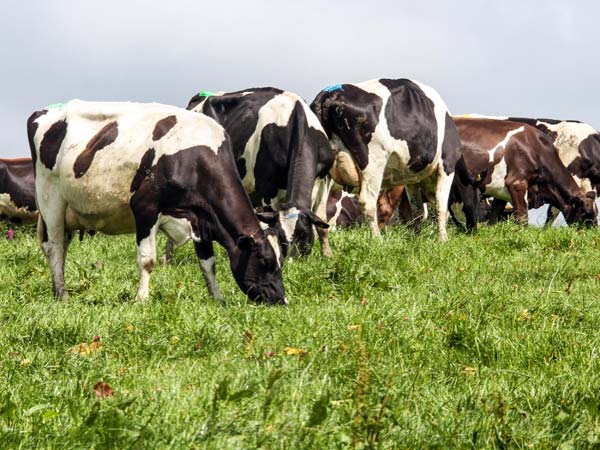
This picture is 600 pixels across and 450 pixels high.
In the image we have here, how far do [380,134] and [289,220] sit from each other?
3.60 meters

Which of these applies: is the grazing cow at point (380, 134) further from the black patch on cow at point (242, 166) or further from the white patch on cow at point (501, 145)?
the white patch on cow at point (501, 145)

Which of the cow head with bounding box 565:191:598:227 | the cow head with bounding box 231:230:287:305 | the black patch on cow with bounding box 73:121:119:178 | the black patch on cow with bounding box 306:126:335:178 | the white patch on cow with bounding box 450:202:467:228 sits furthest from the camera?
the cow head with bounding box 565:191:598:227

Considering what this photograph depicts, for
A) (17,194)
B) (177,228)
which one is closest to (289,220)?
(177,228)

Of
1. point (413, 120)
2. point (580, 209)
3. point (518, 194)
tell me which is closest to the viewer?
point (413, 120)

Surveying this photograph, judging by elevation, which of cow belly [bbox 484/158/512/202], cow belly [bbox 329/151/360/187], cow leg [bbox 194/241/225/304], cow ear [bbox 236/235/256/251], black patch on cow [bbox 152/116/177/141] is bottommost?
cow belly [bbox 484/158/512/202]

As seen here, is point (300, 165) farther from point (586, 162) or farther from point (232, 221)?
point (586, 162)

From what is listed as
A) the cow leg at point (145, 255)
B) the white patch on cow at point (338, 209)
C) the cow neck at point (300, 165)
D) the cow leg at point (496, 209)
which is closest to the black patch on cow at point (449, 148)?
the cow neck at point (300, 165)

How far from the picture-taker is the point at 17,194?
20.8m

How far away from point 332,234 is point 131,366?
7.01m

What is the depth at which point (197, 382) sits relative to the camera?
4949 millimetres

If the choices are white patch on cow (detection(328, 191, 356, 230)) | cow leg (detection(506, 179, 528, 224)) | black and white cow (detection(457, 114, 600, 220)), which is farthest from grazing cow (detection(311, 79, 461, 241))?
black and white cow (detection(457, 114, 600, 220))

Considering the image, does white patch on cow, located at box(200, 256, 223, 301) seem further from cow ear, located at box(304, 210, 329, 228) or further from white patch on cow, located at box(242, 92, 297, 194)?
white patch on cow, located at box(242, 92, 297, 194)

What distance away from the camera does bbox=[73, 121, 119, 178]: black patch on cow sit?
8938 millimetres

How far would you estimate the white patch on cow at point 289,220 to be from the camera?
388 inches
